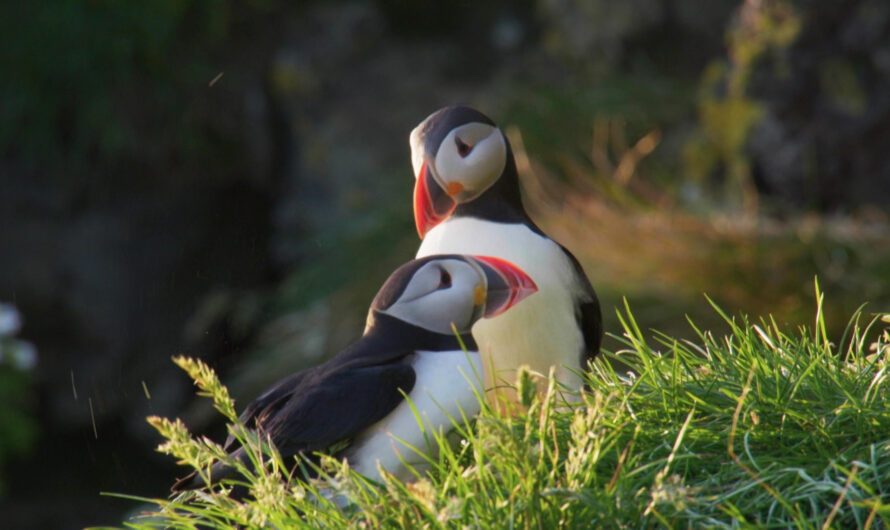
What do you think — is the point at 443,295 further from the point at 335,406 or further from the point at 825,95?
the point at 825,95

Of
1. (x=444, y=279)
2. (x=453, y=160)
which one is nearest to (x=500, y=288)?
(x=444, y=279)

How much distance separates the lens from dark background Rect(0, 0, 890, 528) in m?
4.79

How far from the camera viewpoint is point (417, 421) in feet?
5.81

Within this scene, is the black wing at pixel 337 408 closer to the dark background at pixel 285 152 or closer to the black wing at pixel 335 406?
the black wing at pixel 335 406

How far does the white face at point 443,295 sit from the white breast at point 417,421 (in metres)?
0.08

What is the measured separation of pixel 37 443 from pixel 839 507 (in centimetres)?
489

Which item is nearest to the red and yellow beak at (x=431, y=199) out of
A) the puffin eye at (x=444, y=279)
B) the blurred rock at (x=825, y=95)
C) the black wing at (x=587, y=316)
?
the black wing at (x=587, y=316)

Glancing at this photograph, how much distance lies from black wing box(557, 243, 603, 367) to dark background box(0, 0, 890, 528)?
2368mm

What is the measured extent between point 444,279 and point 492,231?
316mm

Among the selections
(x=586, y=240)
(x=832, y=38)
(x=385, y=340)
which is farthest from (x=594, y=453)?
(x=832, y=38)

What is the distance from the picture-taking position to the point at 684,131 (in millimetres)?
5434

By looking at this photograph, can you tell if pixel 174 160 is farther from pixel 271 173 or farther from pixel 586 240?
pixel 586 240

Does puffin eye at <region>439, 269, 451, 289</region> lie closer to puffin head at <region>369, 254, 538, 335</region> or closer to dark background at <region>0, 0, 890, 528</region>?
puffin head at <region>369, 254, 538, 335</region>

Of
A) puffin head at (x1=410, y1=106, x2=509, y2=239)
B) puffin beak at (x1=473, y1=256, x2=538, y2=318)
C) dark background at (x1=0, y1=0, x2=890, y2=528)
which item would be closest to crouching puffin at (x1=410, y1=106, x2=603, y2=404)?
puffin head at (x1=410, y1=106, x2=509, y2=239)
